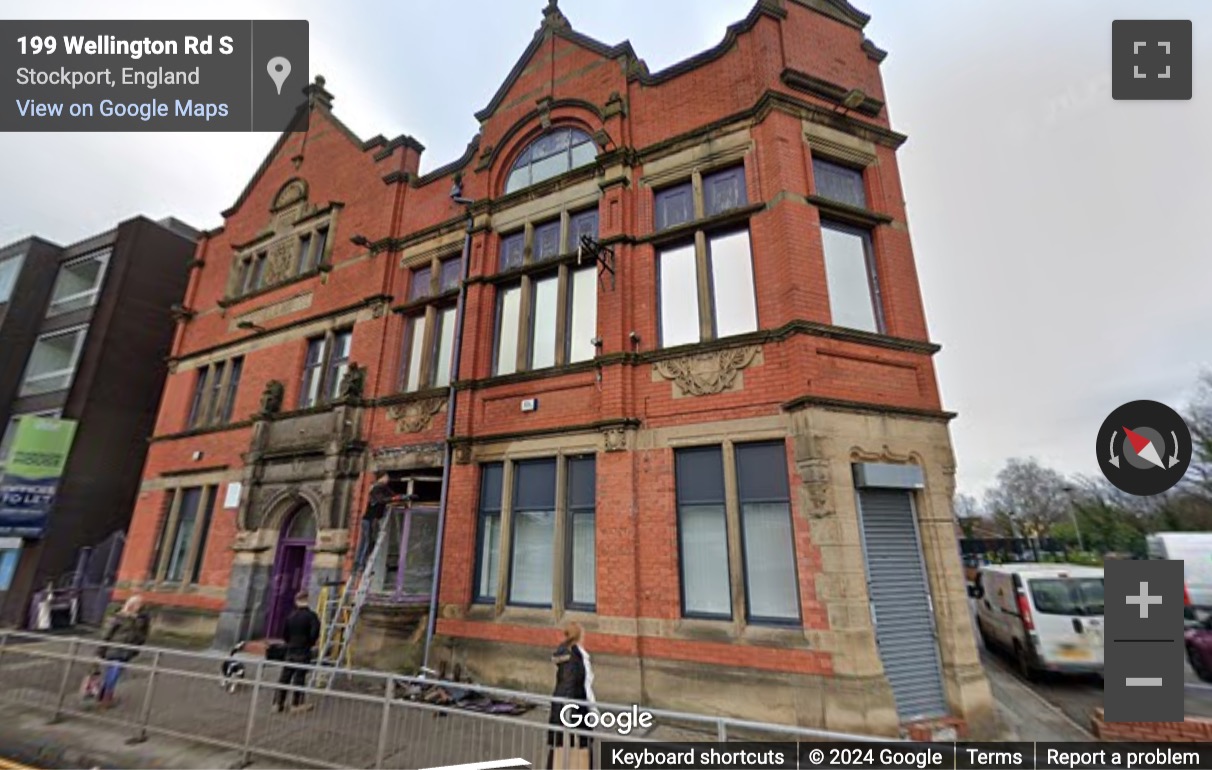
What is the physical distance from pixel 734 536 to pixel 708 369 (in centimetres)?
278

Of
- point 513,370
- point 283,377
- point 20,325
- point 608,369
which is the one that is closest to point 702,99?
point 608,369

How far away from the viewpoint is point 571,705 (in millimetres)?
→ 5355

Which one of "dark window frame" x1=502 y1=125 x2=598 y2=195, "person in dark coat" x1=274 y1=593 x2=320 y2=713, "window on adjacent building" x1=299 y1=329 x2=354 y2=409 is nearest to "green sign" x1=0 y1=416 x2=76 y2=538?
"window on adjacent building" x1=299 y1=329 x2=354 y2=409

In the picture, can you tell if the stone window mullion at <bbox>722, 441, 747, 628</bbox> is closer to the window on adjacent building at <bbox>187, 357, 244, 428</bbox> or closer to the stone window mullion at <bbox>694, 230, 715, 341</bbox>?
the stone window mullion at <bbox>694, 230, 715, 341</bbox>

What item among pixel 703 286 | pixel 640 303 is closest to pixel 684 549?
pixel 640 303

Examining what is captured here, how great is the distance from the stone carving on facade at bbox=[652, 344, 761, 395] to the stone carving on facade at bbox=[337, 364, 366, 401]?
811cm

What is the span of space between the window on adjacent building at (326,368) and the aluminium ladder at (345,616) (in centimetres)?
460

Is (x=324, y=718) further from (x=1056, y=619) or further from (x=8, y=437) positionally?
(x=8, y=437)

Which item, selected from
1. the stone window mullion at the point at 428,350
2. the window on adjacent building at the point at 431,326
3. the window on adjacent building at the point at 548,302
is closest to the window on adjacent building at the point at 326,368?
the window on adjacent building at the point at 431,326

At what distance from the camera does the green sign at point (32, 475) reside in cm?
1772

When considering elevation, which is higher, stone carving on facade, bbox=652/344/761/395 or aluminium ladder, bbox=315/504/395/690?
stone carving on facade, bbox=652/344/761/395

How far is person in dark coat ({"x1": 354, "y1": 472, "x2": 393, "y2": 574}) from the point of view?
1150 centimetres

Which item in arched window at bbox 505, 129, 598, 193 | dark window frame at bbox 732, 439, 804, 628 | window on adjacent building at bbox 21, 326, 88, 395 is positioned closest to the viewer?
dark window frame at bbox 732, 439, 804, 628

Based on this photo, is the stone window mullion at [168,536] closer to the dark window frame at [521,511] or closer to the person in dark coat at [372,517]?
the person in dark coat at [372,517]
